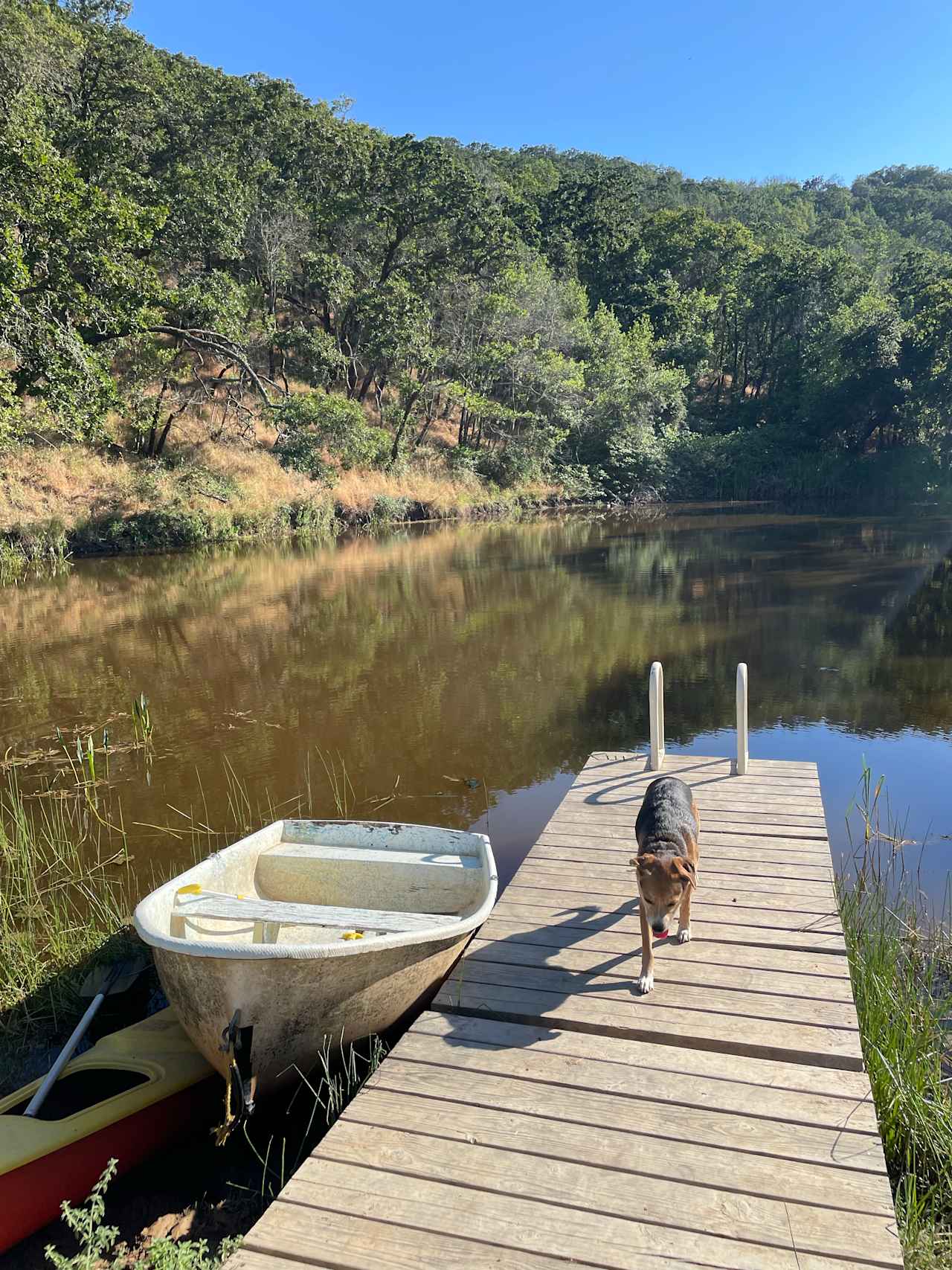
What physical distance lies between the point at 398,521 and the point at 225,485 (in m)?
7.15

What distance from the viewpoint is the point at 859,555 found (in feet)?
68.9

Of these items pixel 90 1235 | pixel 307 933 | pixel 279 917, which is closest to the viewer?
pixel 90 1235

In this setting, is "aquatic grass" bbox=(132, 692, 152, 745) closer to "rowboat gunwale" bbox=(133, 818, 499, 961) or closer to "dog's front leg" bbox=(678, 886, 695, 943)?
"rowboat gunwale" bbox=(133, 818, 499, 961)

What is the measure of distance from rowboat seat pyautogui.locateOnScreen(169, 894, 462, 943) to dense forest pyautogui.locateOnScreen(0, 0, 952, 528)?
13.0 metres

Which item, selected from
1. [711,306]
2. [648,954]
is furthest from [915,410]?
[648,954]

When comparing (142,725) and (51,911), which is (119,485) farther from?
(51,911)

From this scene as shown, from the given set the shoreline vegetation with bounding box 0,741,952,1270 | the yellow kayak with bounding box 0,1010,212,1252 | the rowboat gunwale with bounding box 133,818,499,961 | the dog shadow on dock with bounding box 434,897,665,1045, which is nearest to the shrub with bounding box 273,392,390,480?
the shoreline vegetation with bounding box 0,741,952,1270

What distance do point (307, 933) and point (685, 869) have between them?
6.73 ft

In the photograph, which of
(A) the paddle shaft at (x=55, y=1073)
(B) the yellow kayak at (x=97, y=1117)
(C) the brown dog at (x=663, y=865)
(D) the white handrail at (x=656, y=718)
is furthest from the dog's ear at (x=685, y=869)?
(A) the paddle shaft at (x=55, y=1073)

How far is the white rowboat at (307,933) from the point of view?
3.15 metres

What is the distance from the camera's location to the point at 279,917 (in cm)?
362

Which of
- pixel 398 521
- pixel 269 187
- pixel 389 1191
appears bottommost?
pixel 389 1191

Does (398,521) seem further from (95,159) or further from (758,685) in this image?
(758,685)

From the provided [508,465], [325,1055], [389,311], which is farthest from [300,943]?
[508,465]
